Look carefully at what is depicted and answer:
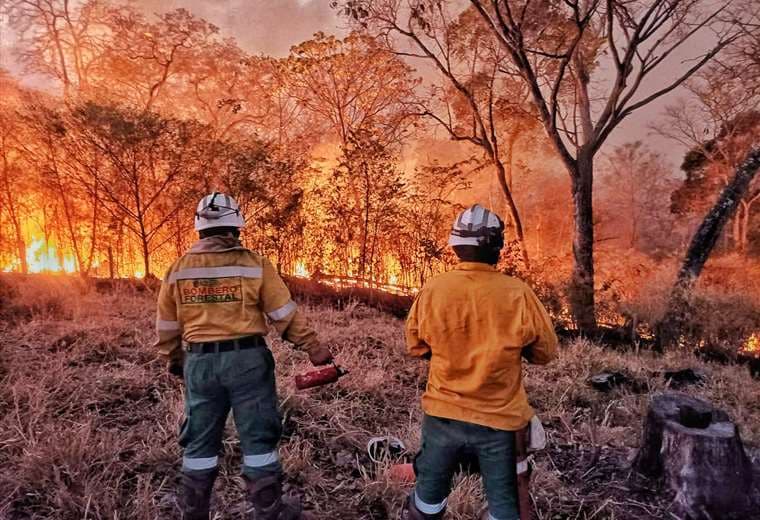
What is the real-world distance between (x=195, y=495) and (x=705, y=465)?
106 inches

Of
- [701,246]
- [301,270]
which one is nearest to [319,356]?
[701,246]

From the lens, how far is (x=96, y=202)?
10.5 meters

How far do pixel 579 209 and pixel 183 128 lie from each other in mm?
8469

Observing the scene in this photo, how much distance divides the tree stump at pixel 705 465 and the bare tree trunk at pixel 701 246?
648 cm

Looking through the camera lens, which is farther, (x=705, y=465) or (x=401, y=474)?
(x=401, y=474)

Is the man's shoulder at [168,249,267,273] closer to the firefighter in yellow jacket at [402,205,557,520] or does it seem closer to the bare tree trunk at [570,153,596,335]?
the firefighter in yellow jacket at [402,205,557,520]

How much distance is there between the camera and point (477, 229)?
1.80 meters

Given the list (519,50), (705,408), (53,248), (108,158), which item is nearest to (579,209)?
(519,50)

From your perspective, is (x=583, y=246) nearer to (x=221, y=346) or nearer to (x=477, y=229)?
(x=477, y=229)

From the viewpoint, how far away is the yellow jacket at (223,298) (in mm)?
2184

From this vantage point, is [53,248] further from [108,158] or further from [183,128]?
[183,128]

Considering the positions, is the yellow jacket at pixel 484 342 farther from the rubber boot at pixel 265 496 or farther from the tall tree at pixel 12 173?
the tall tree at pixel 12 173

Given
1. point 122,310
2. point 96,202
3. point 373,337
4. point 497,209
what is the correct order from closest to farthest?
point 373,337, point 122,310, point 96,202, point 497,209

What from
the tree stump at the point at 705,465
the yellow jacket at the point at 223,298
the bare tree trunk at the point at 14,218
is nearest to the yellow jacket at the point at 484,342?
the yellow jacket at the point at 223,298
